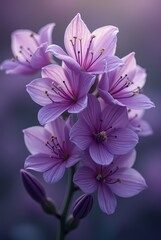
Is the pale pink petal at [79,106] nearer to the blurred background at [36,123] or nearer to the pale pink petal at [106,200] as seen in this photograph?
the pale pink petal at [106,200]

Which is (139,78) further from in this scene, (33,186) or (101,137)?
(33,186)

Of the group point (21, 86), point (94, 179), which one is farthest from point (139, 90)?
point (21, 86)

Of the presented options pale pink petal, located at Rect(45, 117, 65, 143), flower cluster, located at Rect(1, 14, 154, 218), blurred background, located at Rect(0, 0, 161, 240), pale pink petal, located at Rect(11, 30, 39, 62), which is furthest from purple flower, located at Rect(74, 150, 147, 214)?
blurred background, located at Rect(0, 0, 161, 240)

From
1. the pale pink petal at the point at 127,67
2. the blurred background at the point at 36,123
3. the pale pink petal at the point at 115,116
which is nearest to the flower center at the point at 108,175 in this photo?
the pale pink petal at the point at 115,116

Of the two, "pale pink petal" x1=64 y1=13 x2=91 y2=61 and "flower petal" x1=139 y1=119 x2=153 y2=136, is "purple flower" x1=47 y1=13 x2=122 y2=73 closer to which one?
"pale pink petal" x1=64 y1=13 x2=91 y2=61

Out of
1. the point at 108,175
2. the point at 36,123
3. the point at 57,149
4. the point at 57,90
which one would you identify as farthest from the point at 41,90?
the point at 36,123

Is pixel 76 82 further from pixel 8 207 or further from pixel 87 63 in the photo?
pixel 8 207
